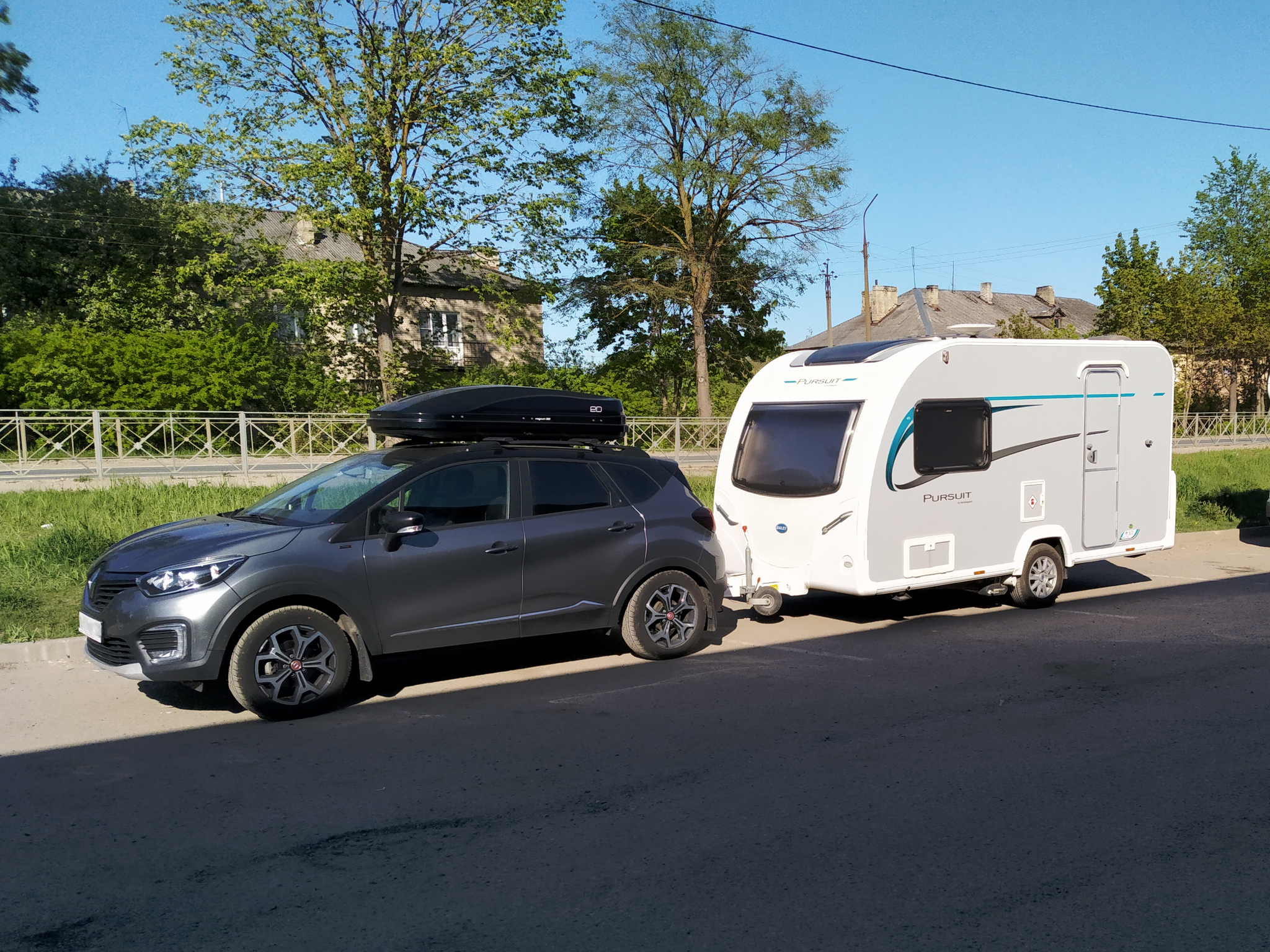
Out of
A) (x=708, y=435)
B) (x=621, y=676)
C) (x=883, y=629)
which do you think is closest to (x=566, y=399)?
(x=621, y=676)

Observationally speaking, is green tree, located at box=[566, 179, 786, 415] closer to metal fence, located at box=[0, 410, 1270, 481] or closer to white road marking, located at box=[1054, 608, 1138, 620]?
metal fence, located at box=[0, 410, 1270, 481]

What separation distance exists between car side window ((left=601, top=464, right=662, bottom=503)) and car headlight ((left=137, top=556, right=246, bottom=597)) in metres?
2.93

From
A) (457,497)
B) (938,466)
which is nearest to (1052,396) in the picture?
(938,466)

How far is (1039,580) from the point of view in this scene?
34.1 feet

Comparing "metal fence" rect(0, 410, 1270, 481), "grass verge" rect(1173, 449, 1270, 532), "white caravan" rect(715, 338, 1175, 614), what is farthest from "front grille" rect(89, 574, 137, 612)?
"grass verge" rect(1173, 449, 1270, 532)

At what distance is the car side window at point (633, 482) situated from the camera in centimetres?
805

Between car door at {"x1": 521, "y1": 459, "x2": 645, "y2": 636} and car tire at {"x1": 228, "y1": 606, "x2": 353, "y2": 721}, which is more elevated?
car door at {"x1": 521, "y1": 459, "x2": 645, "y2": 636}

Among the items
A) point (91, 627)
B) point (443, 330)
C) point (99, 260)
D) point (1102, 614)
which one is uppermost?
point (99, 260)

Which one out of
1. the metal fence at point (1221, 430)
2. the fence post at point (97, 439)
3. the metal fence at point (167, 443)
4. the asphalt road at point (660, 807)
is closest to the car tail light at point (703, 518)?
the asphalt road at point (660, 807)

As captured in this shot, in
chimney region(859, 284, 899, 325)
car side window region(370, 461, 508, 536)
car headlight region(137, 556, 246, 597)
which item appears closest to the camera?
car headlight region(137, 556, 246, 597)

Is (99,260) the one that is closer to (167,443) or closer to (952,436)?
(167,443)

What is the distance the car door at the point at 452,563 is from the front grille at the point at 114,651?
142 cm

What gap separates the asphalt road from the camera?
3.78 meters

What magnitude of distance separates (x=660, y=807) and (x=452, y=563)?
8.63ft
